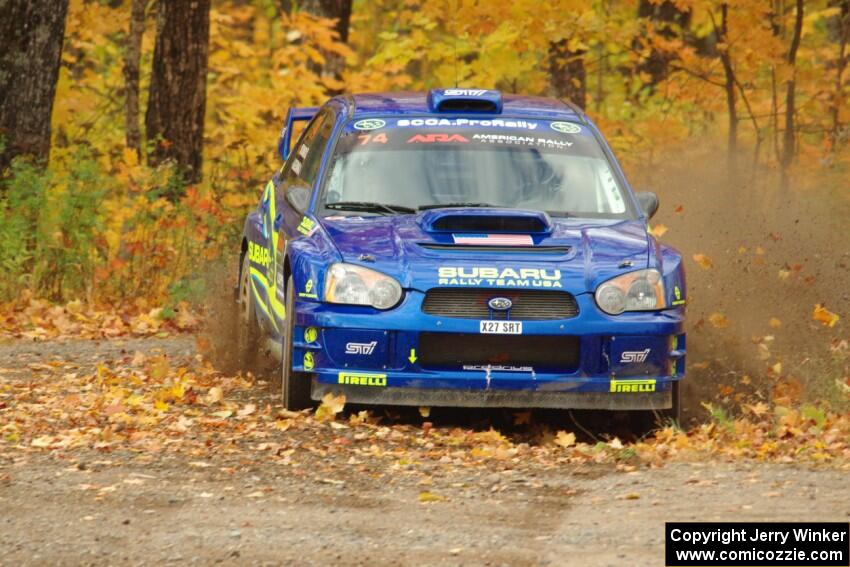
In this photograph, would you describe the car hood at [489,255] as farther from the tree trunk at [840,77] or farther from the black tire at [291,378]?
the tree trunk at [840,77]

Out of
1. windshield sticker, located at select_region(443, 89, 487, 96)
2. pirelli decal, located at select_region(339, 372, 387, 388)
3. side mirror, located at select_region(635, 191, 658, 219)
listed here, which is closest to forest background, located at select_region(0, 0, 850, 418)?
side mirror, located at select_region(635, 191, 658, 219)

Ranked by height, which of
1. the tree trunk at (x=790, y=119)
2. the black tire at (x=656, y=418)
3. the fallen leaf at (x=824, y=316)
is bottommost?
the black tire at (x=656, y=418)

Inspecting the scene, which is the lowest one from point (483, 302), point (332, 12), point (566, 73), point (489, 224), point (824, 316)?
point (824, 316)

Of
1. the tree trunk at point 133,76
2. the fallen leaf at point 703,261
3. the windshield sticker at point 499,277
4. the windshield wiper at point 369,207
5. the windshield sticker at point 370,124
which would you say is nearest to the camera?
the windshield sticker at point 499,277

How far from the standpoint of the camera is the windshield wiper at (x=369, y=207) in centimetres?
945

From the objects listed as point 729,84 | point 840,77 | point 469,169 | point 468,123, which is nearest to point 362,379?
point 469,169

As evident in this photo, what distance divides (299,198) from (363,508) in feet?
10.8

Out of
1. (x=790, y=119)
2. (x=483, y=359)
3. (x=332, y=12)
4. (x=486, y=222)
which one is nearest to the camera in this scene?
(x=483, y=359)

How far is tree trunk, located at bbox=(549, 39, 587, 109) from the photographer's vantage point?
67.6 feet

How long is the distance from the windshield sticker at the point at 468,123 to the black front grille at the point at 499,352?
2.02 metres

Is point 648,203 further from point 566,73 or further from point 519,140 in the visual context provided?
point 566,73

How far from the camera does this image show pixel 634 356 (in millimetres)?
8633

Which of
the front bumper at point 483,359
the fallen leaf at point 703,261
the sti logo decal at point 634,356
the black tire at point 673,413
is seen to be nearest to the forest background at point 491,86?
the fallen leaf at point 703,261

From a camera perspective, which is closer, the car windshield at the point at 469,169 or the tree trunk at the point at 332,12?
the car windshield at the point at 469,169
